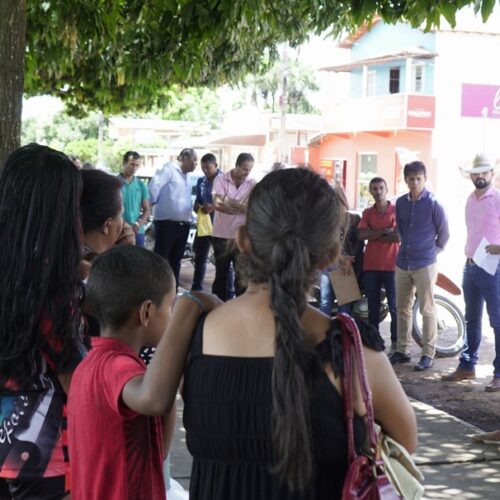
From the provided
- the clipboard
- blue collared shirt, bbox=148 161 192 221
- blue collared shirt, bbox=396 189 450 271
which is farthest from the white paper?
blue collared shirt, bbox=148 161 192 221

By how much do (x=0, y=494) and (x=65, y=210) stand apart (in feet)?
2.76

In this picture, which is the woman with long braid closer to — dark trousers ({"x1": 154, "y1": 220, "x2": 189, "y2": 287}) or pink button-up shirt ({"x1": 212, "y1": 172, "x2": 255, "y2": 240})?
pink button-up shirt ({"x1": 212, "y1": 172, "x2": 255, "y2": 240})

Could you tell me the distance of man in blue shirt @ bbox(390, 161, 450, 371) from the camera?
8.94 m

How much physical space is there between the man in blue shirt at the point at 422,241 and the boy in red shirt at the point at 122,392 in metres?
6.45

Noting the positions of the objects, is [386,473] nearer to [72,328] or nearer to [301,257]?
[301,257]

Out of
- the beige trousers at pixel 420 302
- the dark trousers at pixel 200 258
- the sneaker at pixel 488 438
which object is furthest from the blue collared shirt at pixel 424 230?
the dark trousers at pixel 200 258

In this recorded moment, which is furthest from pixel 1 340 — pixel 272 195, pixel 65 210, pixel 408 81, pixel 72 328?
pixel 408 81

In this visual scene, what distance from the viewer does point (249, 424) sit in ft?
6.98

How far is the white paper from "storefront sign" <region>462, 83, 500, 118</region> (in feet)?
102

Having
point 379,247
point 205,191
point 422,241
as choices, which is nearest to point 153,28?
point 379,247

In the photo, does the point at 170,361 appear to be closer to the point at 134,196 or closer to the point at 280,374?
the point at 280,374

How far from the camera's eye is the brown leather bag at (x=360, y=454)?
6.75 feet

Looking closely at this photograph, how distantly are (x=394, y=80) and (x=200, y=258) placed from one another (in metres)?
32.5

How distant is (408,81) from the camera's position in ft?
→ 133
